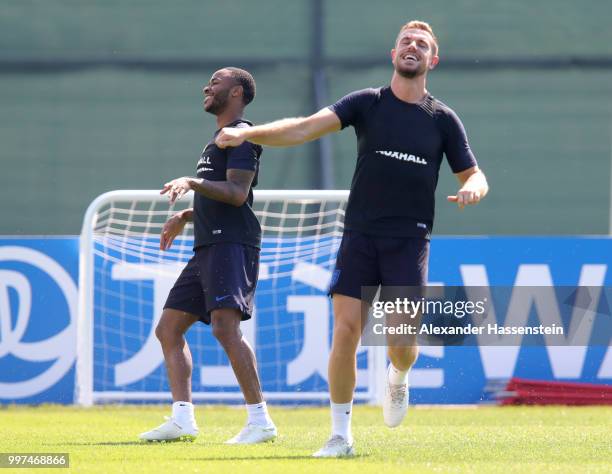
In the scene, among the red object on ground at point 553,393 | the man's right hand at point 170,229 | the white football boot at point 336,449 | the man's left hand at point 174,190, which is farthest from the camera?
the red object on ground at point 553,393

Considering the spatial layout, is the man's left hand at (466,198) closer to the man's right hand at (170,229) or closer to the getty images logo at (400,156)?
the getty images logo at (400,156)

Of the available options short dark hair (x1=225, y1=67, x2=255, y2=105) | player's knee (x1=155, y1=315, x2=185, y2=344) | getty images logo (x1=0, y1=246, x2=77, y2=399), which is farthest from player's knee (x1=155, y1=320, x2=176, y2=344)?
getty images logo (x1=0, y1=246, x2=77, y2=399)

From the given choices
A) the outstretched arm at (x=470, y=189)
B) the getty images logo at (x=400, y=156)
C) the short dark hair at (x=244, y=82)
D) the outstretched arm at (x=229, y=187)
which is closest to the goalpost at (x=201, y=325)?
the short dark hair at (x=244, y=82)

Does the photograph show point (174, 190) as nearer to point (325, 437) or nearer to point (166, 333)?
point (166, 333)

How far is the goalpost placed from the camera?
11086mm

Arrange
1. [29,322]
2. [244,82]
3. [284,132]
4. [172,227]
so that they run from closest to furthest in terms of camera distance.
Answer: [284,132]
[244,82]
[172,227]
[29,322]

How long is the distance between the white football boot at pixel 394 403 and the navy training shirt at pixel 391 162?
3.12ft

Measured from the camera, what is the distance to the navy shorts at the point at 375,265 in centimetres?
646

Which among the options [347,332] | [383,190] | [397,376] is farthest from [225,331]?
[383,190]

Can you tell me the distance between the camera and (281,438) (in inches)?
302

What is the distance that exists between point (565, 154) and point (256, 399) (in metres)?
9.69

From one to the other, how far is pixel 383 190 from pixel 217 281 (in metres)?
1.19

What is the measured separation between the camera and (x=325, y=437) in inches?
311

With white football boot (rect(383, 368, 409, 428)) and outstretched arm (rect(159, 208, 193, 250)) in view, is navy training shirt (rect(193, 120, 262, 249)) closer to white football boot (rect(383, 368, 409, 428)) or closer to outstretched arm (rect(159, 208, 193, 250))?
outstretched arm (rect(159, 208, 193, 250))
